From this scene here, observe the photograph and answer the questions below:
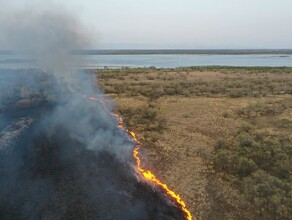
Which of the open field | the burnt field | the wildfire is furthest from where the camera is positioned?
the open field

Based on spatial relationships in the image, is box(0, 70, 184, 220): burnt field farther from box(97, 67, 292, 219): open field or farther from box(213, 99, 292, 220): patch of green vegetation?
box(213, 99, 292, 220): patch of green vegetation

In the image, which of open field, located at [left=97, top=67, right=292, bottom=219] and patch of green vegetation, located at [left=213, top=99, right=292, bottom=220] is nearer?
patch of green vegetation, located at [left=213, top=99, right=292, bottom=220]

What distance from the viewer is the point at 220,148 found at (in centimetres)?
2261

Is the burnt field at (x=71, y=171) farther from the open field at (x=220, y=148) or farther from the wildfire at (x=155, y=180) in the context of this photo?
the open field at (x=220, y=148)

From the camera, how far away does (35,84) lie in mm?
50375

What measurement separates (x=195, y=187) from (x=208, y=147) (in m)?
6.11

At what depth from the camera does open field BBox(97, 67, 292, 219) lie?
15695mm

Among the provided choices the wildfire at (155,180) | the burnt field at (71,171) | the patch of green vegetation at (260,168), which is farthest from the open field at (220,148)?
the burnt field at (71,171)

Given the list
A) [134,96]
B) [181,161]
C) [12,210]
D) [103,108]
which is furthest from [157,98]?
[12,210]

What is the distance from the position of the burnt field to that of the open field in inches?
68.6

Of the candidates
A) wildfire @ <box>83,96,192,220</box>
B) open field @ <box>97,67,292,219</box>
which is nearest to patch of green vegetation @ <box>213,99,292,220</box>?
open field @ <box>97,67,292,219</box>

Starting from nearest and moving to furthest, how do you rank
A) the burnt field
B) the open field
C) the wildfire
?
1. the burnt field
2. the wildfire
3. the open field

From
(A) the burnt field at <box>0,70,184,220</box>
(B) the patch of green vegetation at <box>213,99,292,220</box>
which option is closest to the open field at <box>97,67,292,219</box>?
(B) the patch of green vegetation at <box>213,99,292,220</box>

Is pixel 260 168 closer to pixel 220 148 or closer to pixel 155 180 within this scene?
pixel 220 148
